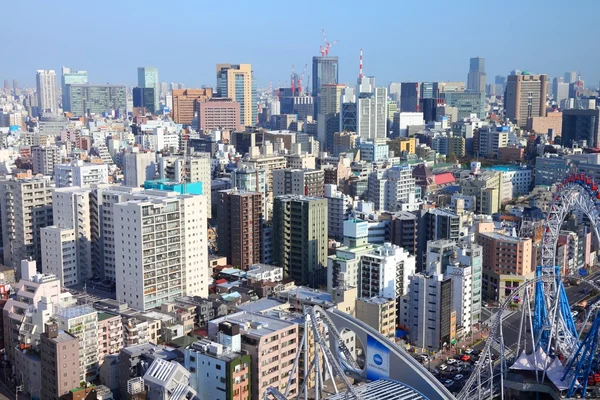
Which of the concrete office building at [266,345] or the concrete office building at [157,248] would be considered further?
the concrete office building at [157,248]

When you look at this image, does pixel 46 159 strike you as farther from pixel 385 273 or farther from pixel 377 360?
pixel 377 360

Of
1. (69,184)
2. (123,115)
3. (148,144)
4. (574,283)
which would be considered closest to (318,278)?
(574,283)

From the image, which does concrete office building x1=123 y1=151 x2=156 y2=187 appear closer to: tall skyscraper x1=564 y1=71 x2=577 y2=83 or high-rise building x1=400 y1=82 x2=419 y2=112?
high-rise building x1=400 y1=82 x2=419 y2=112

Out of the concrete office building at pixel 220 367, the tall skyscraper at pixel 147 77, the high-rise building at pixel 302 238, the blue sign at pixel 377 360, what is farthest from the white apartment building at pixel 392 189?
the tall skyscraper at pixel 147 77

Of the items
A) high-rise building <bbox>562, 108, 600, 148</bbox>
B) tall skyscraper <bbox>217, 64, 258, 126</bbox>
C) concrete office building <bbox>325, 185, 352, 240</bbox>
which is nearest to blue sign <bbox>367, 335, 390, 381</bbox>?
concrete office building <bbox>325, 185, 352, 240</bbox>

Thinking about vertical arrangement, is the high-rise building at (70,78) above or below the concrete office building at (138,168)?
above

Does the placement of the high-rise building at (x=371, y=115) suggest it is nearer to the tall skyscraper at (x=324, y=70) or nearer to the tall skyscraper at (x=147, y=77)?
the tall skyscraper at (x=324, y=70)

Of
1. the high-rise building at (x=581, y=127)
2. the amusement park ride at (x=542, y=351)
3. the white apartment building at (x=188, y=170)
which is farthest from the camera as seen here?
the high-rise building at (x=581, y=127)
